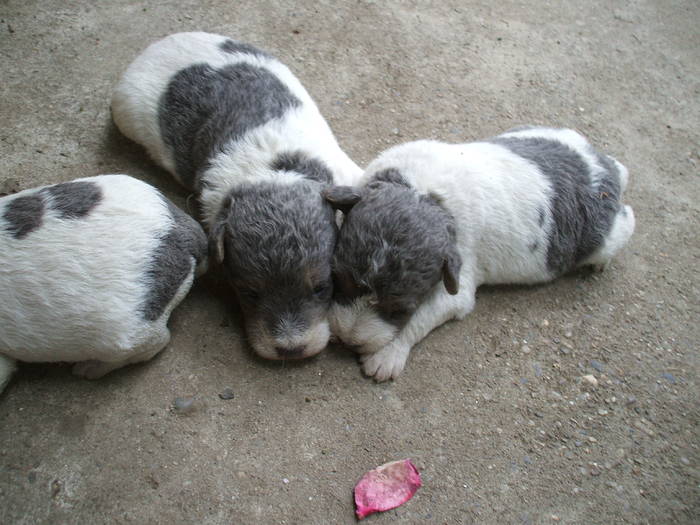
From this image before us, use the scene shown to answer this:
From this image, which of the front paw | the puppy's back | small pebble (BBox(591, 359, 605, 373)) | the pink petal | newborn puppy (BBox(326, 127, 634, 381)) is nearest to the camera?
the puppy's back

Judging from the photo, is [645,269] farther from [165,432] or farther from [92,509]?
[92,509]

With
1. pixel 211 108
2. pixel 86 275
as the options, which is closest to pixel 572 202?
pixel 211 108

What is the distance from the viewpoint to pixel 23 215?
385 centimetres

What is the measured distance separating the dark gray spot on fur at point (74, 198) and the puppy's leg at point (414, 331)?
7.24 feet

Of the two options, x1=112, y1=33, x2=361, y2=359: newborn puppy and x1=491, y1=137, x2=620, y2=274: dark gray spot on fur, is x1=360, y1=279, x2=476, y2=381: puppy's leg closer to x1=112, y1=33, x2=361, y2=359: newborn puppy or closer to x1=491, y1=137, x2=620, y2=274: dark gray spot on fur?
x1=112, y1=33, x2=361, y2=359: newborn puppy

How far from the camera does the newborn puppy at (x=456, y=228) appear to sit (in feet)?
13.3

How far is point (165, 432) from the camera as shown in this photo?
13.1 feet

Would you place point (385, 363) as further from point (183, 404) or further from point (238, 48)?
point (238, 48)

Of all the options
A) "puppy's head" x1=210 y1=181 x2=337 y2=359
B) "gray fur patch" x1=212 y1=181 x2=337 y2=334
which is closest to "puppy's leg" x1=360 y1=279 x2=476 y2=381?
"puppy's head" x1=210 y1=181 x2=337 y2=359

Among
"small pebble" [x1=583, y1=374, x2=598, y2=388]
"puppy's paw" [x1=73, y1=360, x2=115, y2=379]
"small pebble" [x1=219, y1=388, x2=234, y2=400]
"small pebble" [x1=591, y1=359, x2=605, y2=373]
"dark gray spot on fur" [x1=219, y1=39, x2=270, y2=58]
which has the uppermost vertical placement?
"dark gray spot on fur" [x1=219, y1=39, x2=270, y2=58]

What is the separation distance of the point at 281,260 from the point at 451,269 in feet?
3.93

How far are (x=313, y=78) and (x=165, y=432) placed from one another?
4082 millimetres

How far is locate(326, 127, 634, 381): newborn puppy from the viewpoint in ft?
13.3

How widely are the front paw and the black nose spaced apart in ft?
1.77
